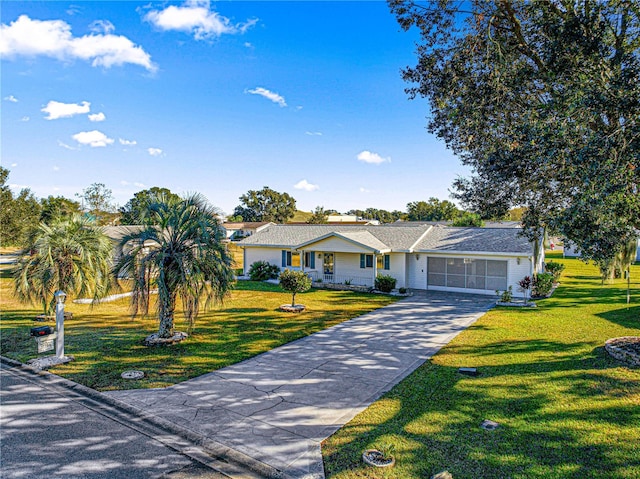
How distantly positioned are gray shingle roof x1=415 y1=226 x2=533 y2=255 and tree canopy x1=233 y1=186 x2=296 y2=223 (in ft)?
230

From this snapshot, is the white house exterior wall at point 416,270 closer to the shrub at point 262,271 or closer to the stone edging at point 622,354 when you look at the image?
the shrub at point 262,271

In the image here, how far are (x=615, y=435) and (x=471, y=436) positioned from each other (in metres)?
2.22

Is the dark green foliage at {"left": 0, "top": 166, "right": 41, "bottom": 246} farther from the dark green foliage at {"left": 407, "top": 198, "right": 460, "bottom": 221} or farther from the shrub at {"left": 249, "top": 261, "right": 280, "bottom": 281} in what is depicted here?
the dark green foliage at {"left": 407, "top": 198, "right": 460, "bottom": 221}

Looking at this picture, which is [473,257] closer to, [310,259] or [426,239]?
[426,239]

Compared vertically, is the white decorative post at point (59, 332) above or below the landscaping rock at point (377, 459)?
above

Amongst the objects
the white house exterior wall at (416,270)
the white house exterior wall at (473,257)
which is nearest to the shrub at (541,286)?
the white house exterior wall at (473,257)

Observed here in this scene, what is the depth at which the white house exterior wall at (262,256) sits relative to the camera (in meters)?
28.9

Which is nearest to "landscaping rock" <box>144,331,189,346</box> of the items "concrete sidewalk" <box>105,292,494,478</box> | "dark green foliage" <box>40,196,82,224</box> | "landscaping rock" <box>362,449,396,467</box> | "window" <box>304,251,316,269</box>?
"concrete sidewalk" <box>105,292,494,478</box>

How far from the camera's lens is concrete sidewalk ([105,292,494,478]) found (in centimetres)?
621

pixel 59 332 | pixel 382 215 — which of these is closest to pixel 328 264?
pixel 59 332

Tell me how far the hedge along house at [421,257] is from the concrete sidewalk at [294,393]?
9530 millimetres

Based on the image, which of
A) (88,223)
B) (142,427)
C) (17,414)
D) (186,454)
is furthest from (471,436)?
(88,223)

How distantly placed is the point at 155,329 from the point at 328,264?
47.3ft

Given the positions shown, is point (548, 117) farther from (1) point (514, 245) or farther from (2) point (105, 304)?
(2) point (105, 304)
